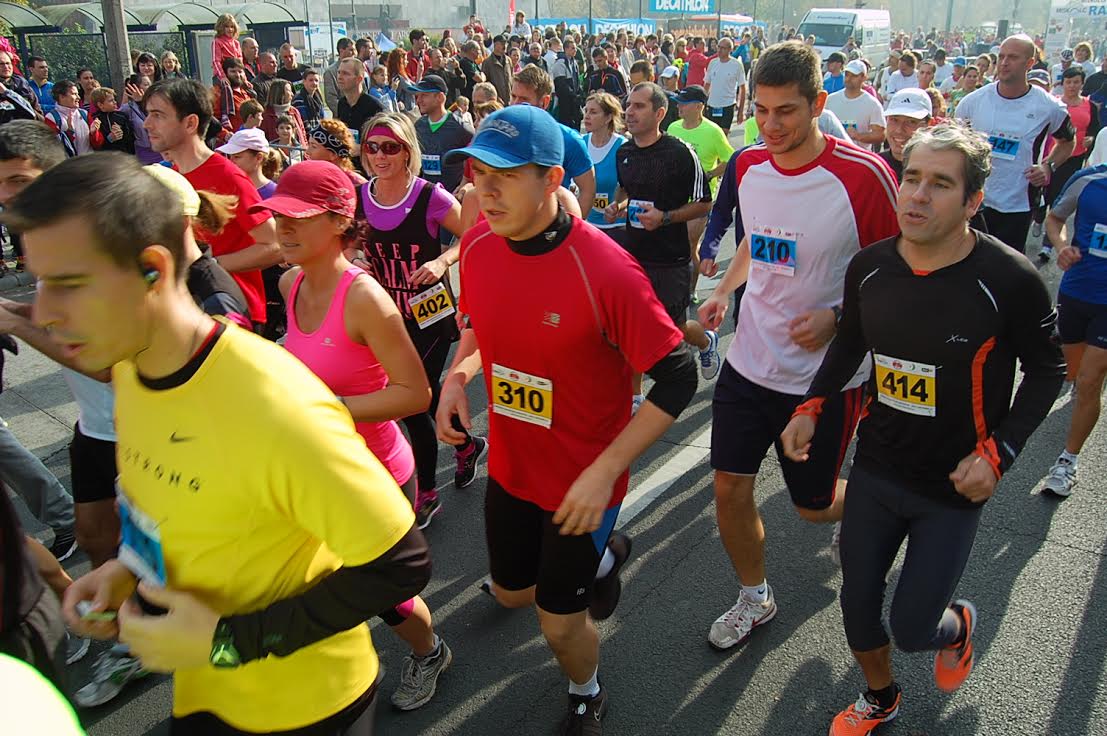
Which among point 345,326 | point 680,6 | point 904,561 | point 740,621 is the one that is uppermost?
point 680,6

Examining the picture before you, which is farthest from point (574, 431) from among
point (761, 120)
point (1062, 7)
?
point (1062, 7)

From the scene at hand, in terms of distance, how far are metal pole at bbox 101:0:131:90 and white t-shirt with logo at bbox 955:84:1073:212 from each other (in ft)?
34.7

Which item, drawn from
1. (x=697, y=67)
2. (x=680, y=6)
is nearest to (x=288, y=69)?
(x=697, y=67)

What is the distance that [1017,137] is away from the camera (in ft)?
21.1

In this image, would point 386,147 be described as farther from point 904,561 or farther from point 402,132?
point 904,561

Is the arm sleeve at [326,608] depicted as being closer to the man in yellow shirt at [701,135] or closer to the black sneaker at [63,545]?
the black sneaker at [63,545]

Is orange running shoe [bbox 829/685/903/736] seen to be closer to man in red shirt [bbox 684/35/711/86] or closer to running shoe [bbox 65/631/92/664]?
running shoe [bbox 65/631/92/664]

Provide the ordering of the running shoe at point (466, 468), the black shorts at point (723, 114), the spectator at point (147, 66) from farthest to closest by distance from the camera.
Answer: the black shorts at point (723, 114) → the spectator at point (147, 66) → the running shoe at point (466, 468)

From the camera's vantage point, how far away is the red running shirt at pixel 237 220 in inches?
163

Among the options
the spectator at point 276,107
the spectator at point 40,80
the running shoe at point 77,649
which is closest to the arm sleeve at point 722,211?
the running shoe at point 77,649

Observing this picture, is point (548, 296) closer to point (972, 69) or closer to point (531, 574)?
point (531, 574)

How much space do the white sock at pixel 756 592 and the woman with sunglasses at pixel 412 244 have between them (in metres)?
1.61

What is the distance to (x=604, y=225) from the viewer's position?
637 cm

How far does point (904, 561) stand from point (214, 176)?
3.54 m
